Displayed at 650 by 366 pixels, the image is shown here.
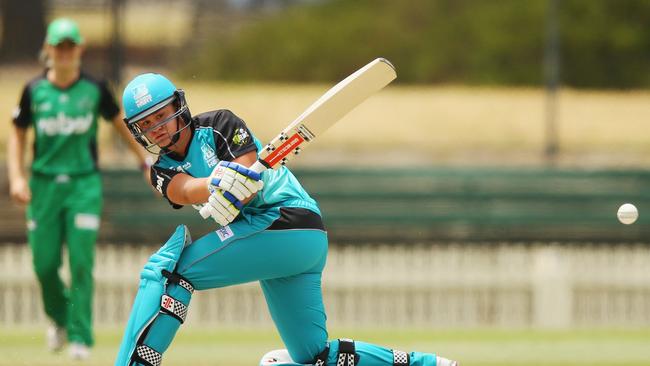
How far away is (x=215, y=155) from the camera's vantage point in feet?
19.0

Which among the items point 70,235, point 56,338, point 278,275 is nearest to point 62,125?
point 70,235

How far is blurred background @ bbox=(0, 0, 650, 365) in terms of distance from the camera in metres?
11.6

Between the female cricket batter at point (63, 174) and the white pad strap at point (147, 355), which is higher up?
the female cricket batter at point (63, 174)

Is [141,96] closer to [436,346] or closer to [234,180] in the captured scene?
[234,180]

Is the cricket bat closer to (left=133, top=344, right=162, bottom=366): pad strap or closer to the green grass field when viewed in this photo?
(left=133, top=344, right=162, bottom=366): pad strap

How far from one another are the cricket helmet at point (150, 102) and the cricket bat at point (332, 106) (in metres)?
0.40

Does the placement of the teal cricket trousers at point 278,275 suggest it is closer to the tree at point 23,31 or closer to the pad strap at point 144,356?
the pad strap at point 144,356

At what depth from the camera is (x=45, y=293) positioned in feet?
29.5

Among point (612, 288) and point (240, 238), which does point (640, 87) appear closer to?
point (612, 288)

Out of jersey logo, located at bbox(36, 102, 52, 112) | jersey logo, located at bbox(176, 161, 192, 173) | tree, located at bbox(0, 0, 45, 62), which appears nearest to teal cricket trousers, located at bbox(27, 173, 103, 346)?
jersey logo, located at bbox(36, 102, 52, 112)

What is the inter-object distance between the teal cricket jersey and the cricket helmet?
0.09m

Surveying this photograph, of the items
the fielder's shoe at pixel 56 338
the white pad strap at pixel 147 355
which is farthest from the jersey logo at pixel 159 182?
the fielder's shoe at pixel 56 338

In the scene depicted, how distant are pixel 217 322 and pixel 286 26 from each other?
727 cm

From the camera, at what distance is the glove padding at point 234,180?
5512mm
